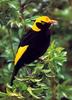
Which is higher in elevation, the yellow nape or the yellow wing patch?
the yellow nape

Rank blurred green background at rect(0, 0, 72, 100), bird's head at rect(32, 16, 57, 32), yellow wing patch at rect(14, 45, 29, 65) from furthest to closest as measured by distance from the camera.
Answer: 1. bird's head at rect(32, 16, 57, 32)
2. yellow wing patch at rect(14, 45, 29, 65)
3. blurred green background at rect(0, 0, 72, 100)

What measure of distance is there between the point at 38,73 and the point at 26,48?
26 cm

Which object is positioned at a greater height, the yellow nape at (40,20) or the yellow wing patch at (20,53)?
the yellow nape at (40,20)

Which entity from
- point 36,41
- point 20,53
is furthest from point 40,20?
point 20,53

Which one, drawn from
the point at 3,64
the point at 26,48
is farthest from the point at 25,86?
the point at 3,64

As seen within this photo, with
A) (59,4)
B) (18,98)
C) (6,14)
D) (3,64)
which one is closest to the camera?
(18,98)

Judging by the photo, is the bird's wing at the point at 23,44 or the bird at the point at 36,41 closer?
the bird's wing at the point at 23,44

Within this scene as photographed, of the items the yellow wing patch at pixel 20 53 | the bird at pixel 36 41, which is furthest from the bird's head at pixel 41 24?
the yellow wing patch at pixel 20 53

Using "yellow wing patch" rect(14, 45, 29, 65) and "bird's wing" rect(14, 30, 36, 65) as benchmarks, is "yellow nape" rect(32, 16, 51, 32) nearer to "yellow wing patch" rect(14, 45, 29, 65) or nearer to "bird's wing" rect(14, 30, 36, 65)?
"bird's wing" rect(14, 30, 36, 65)

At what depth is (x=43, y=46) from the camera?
2.09 meters

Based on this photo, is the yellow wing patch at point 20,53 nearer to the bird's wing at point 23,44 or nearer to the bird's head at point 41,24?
the bird's wing at point 23,44

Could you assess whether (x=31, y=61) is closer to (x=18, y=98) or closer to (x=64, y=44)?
(x=18, y=98)

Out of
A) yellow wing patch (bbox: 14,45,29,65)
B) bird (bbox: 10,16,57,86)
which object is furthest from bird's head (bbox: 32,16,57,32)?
yellow wing patch (bbox: 14,45,29,65)

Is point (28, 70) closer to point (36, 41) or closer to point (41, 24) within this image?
point (36, 41)
